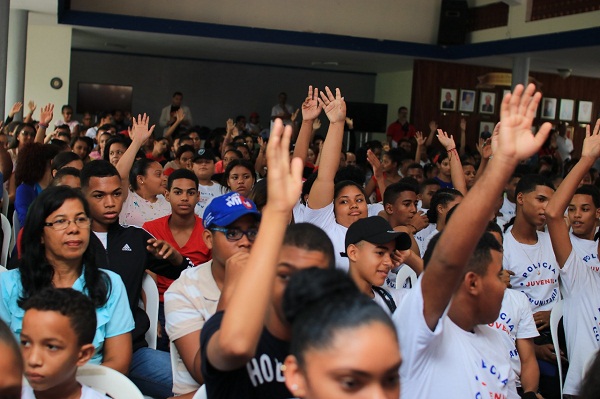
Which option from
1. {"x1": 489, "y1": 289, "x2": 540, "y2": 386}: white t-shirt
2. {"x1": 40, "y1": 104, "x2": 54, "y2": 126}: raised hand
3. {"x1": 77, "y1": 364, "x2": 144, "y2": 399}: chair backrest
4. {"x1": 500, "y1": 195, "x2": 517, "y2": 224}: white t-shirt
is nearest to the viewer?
{"x1": 77, "y1": 364, "x2": 144, "y2": 399}: chair backrest

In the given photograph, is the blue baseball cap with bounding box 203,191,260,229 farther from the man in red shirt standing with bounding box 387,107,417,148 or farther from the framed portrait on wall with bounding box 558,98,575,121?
the framed portrait on wall with bounding box 558,98,575,121

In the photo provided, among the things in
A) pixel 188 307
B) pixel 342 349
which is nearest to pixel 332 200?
pixel 188 307

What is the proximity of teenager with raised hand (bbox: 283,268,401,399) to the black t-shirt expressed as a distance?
0.29 meters

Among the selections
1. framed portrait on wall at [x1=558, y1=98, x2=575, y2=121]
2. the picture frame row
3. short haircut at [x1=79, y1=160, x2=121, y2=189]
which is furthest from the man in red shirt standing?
short haircut at [x1=79, y1=160, x2=121, y2=189]

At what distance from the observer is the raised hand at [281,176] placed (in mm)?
1771

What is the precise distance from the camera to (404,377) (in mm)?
2082

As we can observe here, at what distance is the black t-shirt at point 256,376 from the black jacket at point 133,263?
1.44m

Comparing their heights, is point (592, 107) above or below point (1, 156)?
above

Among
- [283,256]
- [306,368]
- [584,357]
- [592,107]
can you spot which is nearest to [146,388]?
[283,256]

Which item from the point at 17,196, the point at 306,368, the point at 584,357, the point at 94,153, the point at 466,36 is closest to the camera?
the point at 306,368

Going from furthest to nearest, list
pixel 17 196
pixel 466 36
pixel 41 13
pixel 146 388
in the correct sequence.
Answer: pixel 466 36
pixel 41 13
pixel 17 196
pixel 146 388

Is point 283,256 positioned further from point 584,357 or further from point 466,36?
point 466,36

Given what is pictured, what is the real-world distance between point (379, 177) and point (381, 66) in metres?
10.6

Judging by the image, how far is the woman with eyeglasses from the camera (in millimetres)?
2842
